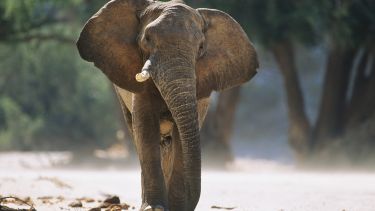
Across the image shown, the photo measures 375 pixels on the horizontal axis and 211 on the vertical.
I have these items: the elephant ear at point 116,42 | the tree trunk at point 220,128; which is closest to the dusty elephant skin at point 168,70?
the elephant ear at point 116,42

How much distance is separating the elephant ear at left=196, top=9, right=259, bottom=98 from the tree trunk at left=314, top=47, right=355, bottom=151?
46.0 feet

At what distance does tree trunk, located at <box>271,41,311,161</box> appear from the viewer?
24.1 m

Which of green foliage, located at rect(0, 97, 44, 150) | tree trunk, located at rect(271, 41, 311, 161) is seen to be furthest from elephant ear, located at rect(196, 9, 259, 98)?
green foliage, located at rect(0, 97, 44, 150)

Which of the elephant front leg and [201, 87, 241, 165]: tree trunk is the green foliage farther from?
the elephant front leg

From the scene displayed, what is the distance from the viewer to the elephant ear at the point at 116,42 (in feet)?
28.5

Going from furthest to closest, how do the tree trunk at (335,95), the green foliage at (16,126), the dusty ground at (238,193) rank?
the green foliage at (16,126), the tree trunk at (335,95), the dusty ground at (238,193)

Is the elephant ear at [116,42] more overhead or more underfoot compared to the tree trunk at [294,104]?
more underfoot

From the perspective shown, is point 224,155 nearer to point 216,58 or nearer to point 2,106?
point 2,106

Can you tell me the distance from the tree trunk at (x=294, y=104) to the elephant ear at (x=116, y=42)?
15.3 metres

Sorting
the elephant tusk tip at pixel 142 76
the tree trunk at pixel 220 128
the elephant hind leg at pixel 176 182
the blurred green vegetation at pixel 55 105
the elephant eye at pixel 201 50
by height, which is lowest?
the elephant hind leg at pixel 176 182

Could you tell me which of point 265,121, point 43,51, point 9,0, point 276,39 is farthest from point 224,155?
point 265,121

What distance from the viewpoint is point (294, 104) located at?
24.5 m

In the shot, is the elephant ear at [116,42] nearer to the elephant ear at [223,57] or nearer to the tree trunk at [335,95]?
the elephant ear at [223,57]

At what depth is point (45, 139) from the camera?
35.9 m
